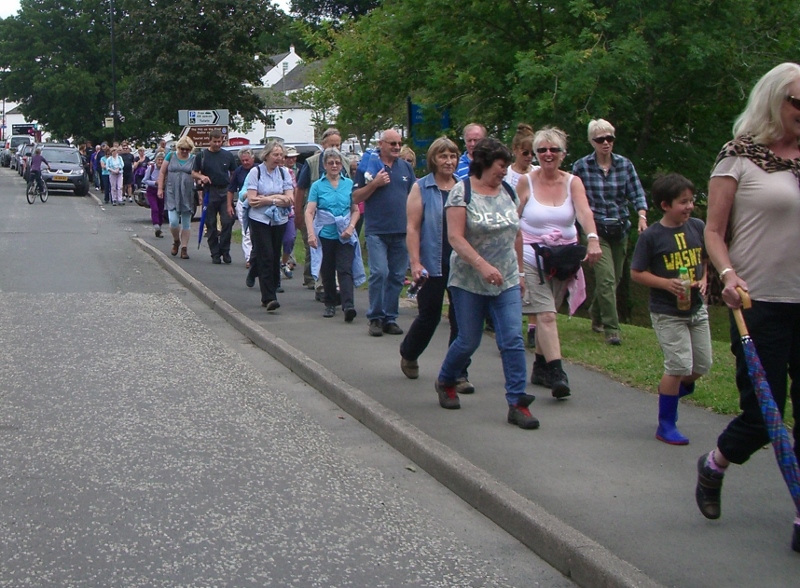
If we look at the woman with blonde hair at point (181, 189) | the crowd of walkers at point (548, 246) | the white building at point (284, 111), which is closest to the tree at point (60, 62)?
the white building at point (284, 111)

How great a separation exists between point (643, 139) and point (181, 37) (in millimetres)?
29658

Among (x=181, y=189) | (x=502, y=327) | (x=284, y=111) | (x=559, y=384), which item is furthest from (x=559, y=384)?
(x=284, y=111)

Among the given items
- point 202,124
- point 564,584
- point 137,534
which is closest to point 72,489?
point 137,534

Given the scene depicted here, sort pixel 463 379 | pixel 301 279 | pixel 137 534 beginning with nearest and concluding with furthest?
1. pixel 137 534
2. pixel 463 379
3. pixel 301 279

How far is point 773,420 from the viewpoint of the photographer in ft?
13.8

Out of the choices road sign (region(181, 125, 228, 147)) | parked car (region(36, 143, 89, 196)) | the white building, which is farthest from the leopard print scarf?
the white building

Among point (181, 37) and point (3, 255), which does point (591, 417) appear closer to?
point (3, 255)

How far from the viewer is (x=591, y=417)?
272 inches

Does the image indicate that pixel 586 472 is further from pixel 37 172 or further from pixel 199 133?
pixel 199 133

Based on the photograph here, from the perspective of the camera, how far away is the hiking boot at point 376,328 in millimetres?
10156

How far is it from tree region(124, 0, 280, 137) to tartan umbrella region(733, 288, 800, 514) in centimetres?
4226

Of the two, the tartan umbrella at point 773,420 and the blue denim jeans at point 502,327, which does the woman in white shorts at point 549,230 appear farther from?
the tartan umbrella at point 773,420

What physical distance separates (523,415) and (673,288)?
119cm

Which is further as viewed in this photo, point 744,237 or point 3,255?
point 3,255
